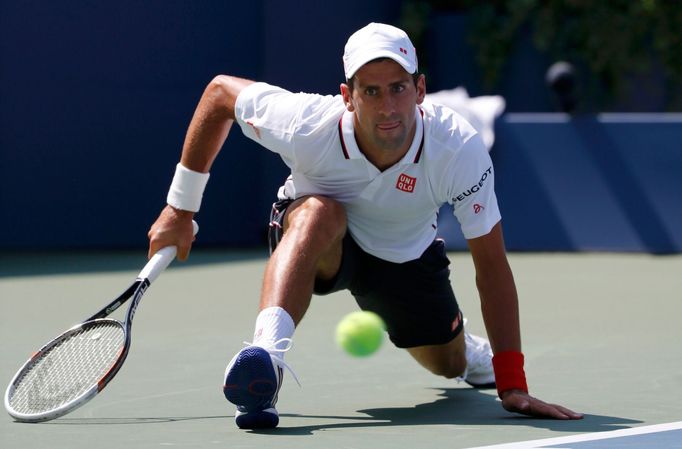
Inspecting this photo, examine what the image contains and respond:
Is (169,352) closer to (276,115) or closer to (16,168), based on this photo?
(276,115)

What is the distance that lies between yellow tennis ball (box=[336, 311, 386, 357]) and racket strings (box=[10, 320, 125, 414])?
74 centimetres

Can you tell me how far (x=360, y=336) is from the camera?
4527mm

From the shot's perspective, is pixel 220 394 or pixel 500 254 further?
pixel 220 394

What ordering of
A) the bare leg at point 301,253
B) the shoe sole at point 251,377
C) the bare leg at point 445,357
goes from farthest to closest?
the bare leg at point 445,357
the bare leg at point 301,253
the shoe sole at point 251,377

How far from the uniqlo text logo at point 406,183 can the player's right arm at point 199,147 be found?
2.23ft

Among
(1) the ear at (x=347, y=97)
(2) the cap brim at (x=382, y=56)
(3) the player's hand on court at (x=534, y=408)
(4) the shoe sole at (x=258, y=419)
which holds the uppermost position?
(2) the cap brim at (x=382, y=56)

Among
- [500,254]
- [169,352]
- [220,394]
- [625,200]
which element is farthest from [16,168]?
[500,254]

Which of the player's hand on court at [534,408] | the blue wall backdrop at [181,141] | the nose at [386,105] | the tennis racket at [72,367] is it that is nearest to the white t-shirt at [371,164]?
the nose at [386,105]

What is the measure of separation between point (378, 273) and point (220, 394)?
74 centimetres

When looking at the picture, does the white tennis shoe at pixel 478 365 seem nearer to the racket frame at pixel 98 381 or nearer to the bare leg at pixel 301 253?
the bare leg at pixel 301 253

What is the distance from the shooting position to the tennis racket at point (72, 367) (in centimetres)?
425

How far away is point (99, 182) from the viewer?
11734 mm

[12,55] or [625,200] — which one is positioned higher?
[12,55]

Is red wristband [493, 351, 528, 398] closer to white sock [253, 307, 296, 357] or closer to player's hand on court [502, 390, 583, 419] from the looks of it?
player's hand on court [502, 390, 583, 419]
